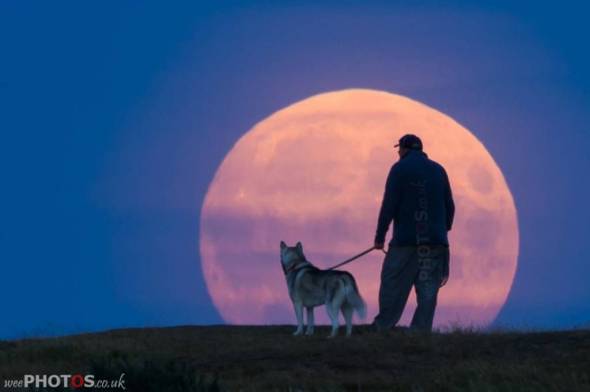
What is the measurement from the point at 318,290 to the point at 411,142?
2.45 m

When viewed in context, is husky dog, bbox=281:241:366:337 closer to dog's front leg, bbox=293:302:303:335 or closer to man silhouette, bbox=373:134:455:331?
dog's front leg, bbox=293:302:303:335

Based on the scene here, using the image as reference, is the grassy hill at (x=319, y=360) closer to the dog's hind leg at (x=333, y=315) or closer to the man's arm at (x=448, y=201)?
the dog's hind leg at (x=333, y=315)

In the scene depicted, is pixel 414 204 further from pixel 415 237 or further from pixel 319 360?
pixel 319 360

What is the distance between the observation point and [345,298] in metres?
20.6

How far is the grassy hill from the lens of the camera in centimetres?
1488

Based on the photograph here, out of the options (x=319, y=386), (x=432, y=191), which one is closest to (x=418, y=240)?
(x=432, y=191)

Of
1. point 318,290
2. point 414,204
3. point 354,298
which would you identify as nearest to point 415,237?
point 414,204

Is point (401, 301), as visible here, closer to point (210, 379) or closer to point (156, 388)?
point (210, 379)

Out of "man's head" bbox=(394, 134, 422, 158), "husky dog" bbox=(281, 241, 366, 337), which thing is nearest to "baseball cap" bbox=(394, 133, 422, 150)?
"man's head" bbox=(394, 134, 422, 158)

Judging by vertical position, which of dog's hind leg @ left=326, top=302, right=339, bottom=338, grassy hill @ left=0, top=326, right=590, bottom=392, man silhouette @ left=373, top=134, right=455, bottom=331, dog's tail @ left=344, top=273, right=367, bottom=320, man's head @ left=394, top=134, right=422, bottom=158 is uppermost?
man's head @ left=394, top=134, right=422, bottom=158

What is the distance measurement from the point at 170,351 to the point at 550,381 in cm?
542

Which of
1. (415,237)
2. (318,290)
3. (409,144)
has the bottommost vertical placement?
(318,290)

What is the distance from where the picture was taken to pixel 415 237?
20.9m

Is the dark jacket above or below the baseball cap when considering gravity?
below
